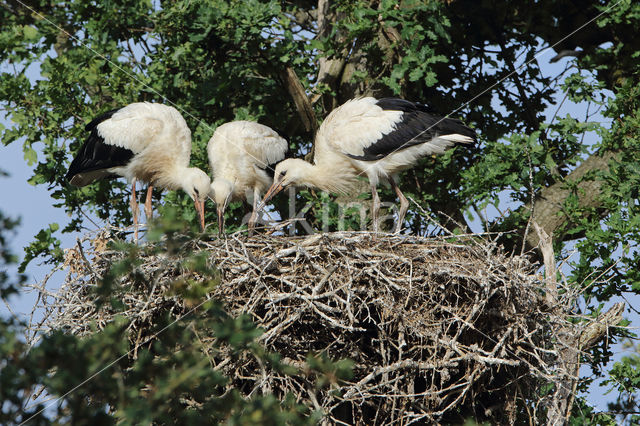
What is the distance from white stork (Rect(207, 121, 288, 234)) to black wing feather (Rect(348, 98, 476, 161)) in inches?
46.8

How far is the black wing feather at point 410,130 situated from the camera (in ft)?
25.7

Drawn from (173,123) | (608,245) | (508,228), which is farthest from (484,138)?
(173,123)

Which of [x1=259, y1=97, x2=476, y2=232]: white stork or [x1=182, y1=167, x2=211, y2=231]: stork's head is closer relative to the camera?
[x1=259, y1=97, x2=476, y2=232]: white stork

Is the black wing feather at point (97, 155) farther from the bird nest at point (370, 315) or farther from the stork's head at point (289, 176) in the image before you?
the bird nest at point (370, 315)

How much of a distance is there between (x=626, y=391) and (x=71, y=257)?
16.1 feet

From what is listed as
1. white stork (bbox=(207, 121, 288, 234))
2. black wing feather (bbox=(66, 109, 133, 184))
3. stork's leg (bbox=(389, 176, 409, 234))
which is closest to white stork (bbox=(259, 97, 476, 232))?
stork's leg (bbox=(389, 176, 409, 234))

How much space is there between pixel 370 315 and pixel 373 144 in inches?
93.9

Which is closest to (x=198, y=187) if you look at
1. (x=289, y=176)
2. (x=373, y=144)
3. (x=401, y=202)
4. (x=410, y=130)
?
(x=289, y=176)

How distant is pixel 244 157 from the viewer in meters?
8.74

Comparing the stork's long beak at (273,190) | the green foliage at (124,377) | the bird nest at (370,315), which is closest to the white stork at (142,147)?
the stork's long beak at (273,190)

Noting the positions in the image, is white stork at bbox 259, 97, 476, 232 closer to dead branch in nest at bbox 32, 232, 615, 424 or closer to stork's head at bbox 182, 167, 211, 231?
stork's head at bbox 182, 167, 211, 231

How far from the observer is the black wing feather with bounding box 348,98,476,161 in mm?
7828

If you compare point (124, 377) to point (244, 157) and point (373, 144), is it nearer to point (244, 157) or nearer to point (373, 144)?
point (373, 144)

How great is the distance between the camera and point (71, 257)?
662 cm
